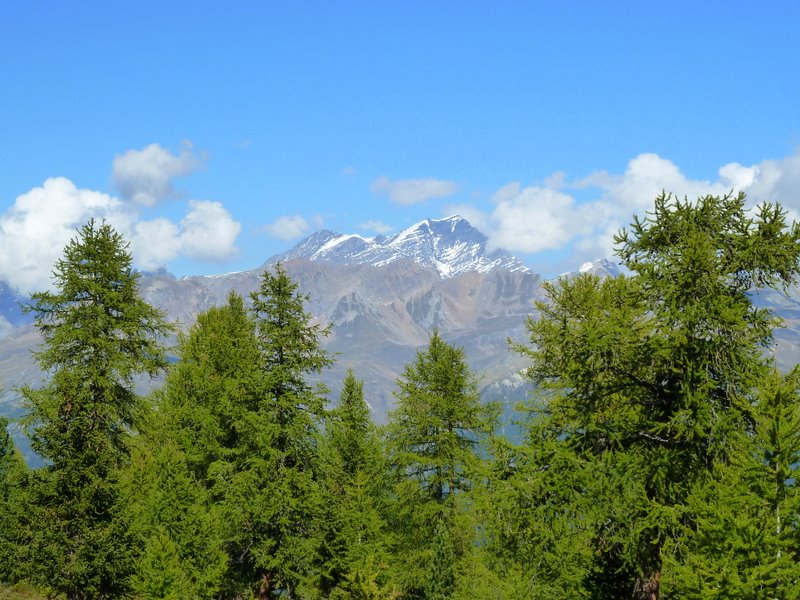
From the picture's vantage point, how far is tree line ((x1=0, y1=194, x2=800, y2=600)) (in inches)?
509

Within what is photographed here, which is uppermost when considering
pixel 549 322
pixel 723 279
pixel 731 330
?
pixel 549 322

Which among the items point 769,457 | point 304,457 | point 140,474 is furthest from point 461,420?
point 769,457

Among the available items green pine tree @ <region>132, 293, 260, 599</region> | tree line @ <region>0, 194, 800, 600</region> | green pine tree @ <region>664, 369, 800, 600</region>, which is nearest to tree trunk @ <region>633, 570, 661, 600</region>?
tree line @ <region>0, 194, 800, 600</region>

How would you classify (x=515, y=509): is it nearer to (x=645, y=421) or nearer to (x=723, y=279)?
(x=645, y=421)

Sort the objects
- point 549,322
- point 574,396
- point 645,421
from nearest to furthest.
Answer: point 645,421 → point 574,396 → point 549,322

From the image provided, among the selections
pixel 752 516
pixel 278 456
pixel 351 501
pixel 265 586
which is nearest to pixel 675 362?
pixel 752 516

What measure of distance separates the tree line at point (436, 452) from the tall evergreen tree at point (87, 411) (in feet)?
0.29

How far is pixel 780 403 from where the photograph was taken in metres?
12.8

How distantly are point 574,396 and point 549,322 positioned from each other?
11.7 metres

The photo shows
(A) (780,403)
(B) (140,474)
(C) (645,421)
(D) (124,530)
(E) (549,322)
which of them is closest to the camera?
(A) (780,403)

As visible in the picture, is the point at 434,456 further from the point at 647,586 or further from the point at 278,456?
the point at 647,586

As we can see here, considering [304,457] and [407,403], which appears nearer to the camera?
[304,457]

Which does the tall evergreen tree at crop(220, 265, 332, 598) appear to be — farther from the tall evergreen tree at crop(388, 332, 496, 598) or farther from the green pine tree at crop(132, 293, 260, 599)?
the tall evergreen tree at crop(388, 332, 496, 598)

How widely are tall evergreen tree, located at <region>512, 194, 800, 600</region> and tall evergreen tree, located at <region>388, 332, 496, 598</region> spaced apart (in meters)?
17.4
